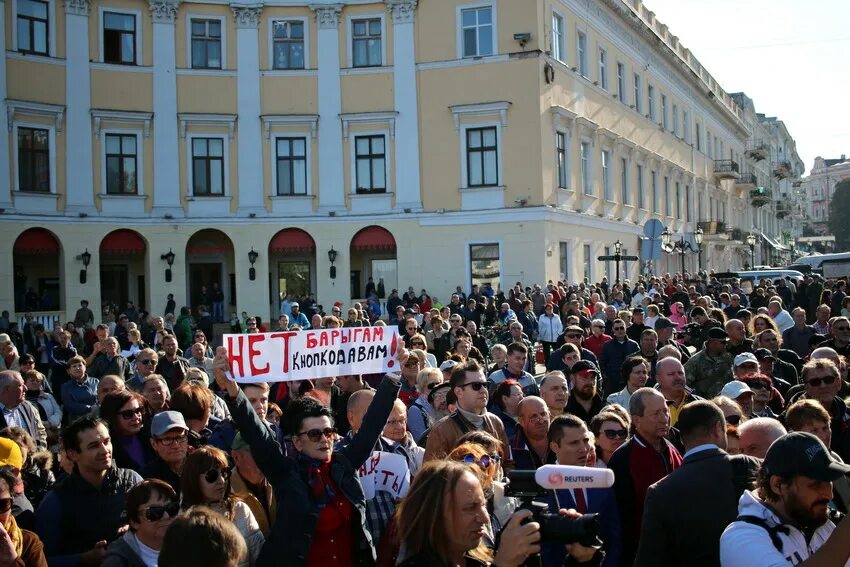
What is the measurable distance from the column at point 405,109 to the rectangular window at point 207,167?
6.52 meters

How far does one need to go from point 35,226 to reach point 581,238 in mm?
20247

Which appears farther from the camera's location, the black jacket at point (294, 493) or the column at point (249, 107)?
the column at point (249, 107)

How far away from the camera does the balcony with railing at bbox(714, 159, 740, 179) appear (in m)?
66.2

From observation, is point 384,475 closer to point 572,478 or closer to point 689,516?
point 689,516

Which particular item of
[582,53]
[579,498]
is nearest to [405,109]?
[582,53]

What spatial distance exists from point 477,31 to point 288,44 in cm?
703

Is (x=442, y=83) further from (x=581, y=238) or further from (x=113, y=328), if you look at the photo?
(x=113, y=328)

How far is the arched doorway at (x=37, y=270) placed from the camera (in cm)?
3120

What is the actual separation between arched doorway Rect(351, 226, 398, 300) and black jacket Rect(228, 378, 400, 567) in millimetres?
29092

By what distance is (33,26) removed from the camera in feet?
103

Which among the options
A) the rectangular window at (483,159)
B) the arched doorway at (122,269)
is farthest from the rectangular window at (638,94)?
the arched doorway at (122,269)

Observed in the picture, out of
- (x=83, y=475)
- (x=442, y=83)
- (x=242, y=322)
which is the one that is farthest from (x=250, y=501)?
(x=442, y=83)

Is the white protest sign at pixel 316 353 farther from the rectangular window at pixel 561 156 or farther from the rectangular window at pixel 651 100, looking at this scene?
the rectangular window at pixel 651 100

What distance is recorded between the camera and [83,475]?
230 inches
